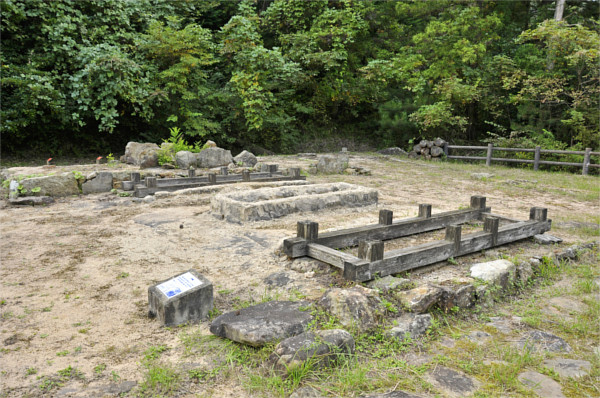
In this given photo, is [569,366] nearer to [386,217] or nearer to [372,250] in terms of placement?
[372,250]

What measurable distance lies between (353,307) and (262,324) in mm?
610

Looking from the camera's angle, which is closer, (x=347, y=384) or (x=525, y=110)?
(x=347, y=384)

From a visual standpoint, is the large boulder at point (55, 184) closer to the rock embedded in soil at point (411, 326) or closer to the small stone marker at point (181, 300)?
the small stone marker at point (181, 300)

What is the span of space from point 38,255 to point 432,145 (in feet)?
44.9

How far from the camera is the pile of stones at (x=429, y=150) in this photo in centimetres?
1480

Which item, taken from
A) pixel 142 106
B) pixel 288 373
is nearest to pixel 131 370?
pixel 288 373

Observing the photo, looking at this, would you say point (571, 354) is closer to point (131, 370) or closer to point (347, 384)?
point (347, 384)

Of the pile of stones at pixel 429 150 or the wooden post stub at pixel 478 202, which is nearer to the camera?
the wooden post stub at pixel 478 202

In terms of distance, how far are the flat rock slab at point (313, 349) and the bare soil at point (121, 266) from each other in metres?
0.26

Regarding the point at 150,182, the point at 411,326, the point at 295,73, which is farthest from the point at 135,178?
the point at 295,73

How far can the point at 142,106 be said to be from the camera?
12180 millimetres

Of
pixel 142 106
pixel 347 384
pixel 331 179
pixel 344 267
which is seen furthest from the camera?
pixel 142 106

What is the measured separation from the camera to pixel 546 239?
464cm

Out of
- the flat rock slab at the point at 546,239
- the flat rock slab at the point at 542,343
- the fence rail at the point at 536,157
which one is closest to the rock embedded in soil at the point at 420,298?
the flat rock slab at the point at 542,343
